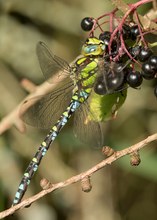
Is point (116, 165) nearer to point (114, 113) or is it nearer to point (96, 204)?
point (96, 204)

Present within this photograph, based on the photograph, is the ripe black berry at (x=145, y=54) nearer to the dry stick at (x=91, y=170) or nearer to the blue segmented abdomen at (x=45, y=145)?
the dry stick at (x=91, y=170)

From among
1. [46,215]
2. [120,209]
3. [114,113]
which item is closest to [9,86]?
[46,215]

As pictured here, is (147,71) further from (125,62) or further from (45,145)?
(45,145)

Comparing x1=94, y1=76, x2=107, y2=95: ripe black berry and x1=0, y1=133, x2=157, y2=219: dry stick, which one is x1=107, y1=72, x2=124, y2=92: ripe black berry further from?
x1=0, y1=133, x2=157, y2=219: dry stick

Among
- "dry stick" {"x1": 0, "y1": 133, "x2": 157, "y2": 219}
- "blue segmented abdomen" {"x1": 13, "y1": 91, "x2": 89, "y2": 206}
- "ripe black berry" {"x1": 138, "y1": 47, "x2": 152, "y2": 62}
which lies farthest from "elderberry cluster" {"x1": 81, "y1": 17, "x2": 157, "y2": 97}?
"blue segmented abdomen" {"x1": 13, "y1": 91, "x2": 89, "y2": 206}

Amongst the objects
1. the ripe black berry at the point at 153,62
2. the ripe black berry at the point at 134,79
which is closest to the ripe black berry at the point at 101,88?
the ripe black berry at the point at 134,79

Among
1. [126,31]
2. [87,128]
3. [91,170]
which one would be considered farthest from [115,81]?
[87,128]
